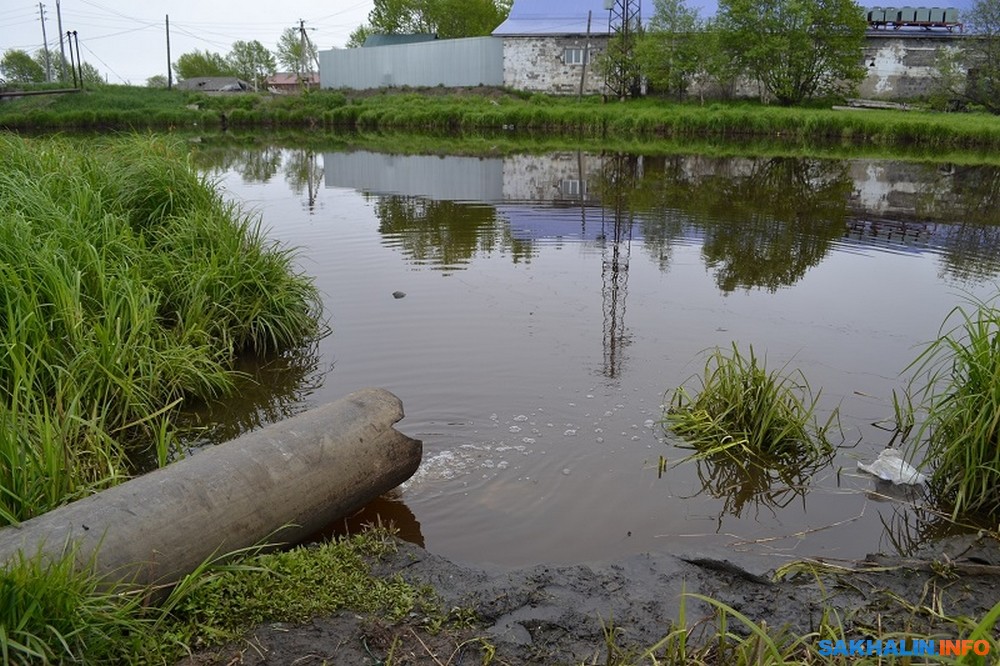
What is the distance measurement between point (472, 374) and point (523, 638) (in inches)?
140

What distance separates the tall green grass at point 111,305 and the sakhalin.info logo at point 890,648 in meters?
2.97

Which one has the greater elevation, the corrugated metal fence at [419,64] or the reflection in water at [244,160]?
the corrugated metal fence at [419,64]

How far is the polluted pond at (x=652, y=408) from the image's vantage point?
3428 millimetres

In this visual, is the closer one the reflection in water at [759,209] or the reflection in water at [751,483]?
the reflection in water at [751,483]

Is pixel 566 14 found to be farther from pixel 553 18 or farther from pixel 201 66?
pixel 201 66

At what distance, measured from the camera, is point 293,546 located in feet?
12.1

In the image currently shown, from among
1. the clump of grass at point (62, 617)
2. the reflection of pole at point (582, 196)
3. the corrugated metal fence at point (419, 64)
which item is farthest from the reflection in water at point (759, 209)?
the corrugated metal fence at point (419, 64)

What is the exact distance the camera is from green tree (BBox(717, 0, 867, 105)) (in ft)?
116

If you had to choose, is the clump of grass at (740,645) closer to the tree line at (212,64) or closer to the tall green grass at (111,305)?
the tall green grass at (111,305)

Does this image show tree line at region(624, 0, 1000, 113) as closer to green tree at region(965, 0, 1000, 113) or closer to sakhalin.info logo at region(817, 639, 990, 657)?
green tree at region(965, 0, 1000, 113)

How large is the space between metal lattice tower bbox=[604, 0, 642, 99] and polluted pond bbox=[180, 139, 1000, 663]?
86.3 ft

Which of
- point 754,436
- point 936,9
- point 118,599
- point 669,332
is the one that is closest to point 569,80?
point 936,9

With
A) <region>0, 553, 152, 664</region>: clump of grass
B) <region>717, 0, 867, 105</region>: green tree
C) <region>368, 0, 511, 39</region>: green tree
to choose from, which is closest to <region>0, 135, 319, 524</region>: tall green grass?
<region>0, 553, 152, 664</region>: clump of grass

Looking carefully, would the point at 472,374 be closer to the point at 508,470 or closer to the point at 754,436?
the point at 508,470
